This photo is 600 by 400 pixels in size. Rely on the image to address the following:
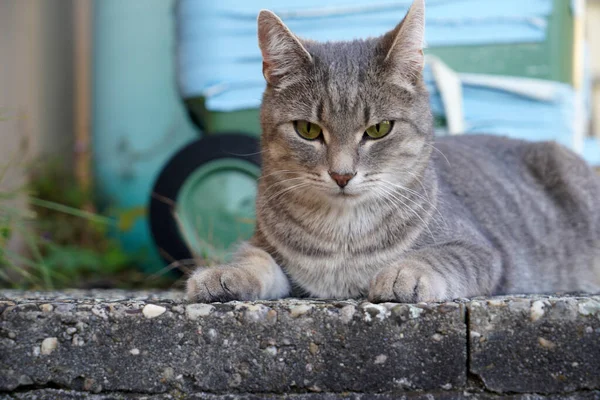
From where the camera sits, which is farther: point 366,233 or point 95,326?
point 366,233

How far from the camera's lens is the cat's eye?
7.25 ft

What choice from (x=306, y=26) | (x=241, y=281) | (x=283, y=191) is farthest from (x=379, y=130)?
(x=306, y=26)

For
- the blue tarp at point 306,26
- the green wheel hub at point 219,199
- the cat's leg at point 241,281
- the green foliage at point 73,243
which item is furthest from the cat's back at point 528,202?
the green foliage at point 73,243

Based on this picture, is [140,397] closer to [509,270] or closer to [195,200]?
[509,270]

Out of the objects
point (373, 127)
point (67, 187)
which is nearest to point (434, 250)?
point (373, 127)

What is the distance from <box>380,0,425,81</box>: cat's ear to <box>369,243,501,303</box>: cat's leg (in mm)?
591

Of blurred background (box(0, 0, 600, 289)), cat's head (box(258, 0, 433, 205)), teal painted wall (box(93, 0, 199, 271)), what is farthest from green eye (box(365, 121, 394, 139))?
teal painted wall (box(93, 0, 199, 271))

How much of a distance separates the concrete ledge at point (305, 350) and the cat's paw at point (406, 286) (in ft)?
0.47

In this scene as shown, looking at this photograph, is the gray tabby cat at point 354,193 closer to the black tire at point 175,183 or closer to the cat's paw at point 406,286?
the cat's paw at point 406,286

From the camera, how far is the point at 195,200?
3.96m

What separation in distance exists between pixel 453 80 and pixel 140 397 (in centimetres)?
261

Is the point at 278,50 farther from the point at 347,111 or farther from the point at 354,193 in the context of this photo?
the point at 354,193

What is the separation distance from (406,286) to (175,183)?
2.21m

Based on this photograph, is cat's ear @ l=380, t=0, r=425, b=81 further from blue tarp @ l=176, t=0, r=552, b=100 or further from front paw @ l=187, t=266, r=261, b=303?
blue tarp @ l=176, t=0, r=552, b=100
